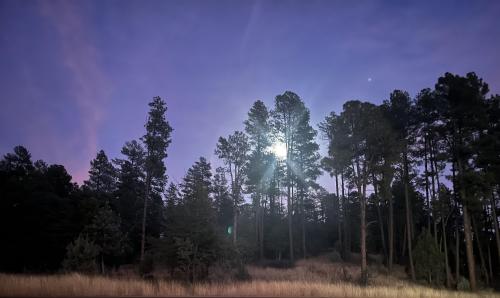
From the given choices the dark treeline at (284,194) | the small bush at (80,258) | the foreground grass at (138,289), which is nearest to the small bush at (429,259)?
the dark treeline at (284,194)

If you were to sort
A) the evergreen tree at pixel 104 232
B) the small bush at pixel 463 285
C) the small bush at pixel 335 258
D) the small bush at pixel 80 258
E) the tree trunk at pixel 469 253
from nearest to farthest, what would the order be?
the small bush at pixel 80 258, the tree trunk at pixel 469 253, the small bush at pixel 463 285, the evergreen tree at pixel 104 232, the small bush at pixel 335 258

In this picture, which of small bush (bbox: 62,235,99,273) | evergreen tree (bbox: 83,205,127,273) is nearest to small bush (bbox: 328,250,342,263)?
evergreen tree (bbox: 83,205,127,273)

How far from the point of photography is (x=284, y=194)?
45.7 meters

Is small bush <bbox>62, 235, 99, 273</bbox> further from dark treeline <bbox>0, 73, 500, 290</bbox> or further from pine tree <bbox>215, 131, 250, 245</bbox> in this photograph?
pine tree <bbox>215, 131, 250, 245</bbox>

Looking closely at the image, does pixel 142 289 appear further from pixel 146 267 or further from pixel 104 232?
pixel 104 232

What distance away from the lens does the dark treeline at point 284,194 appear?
19.2 m

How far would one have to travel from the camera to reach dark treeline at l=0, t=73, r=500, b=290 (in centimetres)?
1923

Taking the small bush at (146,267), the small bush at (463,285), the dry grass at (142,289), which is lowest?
the small bush at (463,285)

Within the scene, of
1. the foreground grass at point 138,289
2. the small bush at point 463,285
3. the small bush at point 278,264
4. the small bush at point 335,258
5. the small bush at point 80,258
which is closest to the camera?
the foreground grass at point 138,289

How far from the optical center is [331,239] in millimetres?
53438

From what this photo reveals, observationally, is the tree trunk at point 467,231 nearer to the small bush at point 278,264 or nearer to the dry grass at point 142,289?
the dry grass at point 142,289

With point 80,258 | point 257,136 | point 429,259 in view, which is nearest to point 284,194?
point 257,136

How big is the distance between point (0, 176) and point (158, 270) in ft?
68.0

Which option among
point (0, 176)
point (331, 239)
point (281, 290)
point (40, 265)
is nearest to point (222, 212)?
point (331, 239)
